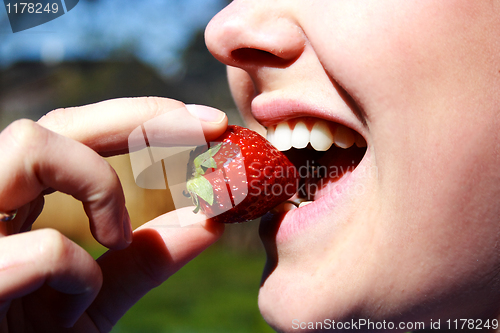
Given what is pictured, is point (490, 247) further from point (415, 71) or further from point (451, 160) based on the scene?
point (415, 71)

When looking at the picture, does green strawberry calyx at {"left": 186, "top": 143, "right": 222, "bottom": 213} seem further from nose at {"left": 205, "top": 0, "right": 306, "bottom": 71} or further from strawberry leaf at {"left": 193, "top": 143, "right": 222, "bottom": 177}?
nose at {"left": 205, "top": 0, "right": 306, "bottom": 71}

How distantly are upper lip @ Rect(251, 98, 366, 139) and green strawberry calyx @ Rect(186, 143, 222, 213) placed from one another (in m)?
0.13

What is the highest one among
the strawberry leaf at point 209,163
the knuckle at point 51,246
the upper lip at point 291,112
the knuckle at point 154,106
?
the knuckle at point 154,106

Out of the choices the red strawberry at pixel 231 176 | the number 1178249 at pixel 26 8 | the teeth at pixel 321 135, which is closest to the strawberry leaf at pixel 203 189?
the red strawberry at pixel 231 176

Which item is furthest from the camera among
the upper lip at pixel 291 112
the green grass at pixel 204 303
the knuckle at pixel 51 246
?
the green grass at pixel 204 303

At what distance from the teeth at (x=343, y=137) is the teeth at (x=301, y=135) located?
0.06 meters

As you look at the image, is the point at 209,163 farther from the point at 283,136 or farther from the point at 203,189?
the point at 283,136

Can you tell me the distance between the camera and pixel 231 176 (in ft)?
2.57

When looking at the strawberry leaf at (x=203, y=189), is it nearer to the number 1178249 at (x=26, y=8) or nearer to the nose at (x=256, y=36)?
the nose at (x=256, y=36)

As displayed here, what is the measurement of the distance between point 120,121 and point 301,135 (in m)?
0.39

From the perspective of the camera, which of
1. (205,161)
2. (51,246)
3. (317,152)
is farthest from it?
(317,152)

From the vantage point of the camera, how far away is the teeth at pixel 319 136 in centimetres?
80

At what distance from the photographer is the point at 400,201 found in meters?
0.62

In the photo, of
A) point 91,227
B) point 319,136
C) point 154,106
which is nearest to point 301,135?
point 319,136
